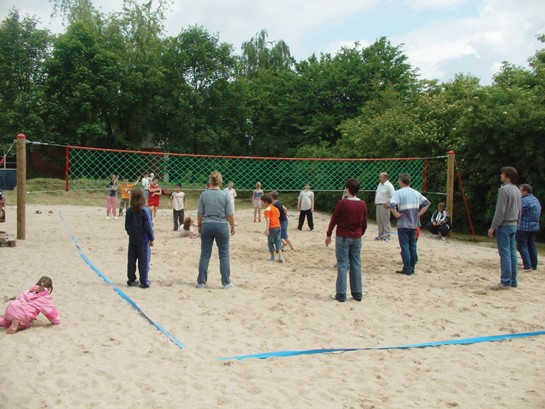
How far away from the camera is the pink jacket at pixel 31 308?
4.59m

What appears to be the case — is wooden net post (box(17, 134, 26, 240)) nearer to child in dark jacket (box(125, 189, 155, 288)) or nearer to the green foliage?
child in dark jacket (box(125, 189, 155, 288))

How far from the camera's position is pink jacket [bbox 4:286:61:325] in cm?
459

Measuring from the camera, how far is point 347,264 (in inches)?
243

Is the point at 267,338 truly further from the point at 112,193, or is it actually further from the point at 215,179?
the point at 112,193

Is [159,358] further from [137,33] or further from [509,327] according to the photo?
[137,33]

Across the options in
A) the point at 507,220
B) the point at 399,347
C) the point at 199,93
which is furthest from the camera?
the point at 199,93

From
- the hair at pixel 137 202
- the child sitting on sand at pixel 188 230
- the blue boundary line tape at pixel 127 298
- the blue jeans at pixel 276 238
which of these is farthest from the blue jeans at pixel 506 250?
the child sitting on sand at pixel 188 230

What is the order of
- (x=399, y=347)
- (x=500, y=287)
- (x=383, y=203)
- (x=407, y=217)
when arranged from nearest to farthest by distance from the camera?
(x=399, y=347) → (x=500, y=287) → (x=407, y=217) → (x=383, y=203)

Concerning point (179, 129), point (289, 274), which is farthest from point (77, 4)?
point (289, 274)

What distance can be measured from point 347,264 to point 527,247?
3.84 meters

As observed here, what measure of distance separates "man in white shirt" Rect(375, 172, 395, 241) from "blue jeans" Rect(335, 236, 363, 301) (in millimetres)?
4468

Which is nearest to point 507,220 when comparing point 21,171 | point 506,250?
point 506,250

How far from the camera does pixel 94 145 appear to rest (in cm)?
3036

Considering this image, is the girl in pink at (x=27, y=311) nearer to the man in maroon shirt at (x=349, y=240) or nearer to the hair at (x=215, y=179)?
the hair at (x=215, y=179)
